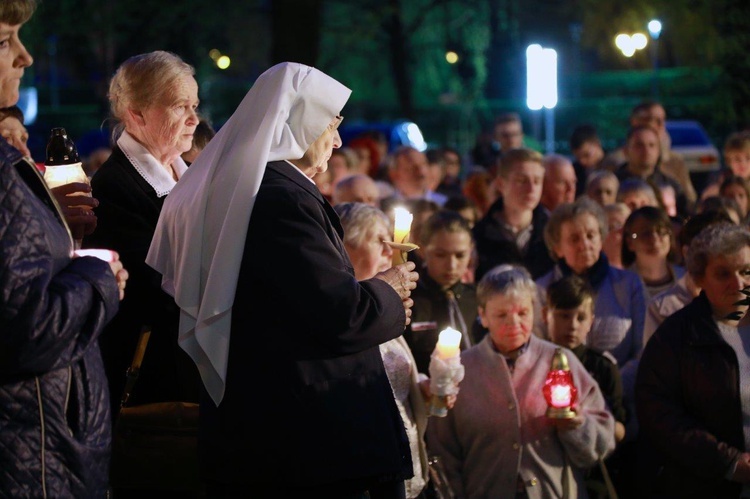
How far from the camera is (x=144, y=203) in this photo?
5.02 metres

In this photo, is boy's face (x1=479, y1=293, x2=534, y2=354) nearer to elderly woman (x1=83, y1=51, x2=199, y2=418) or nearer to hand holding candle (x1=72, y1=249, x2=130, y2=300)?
elderly woman (x1=83, y1=51, x2=199, y2=418)

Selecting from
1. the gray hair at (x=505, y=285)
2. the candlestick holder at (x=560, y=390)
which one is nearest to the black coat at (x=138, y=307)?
the candlestick holder at (x=560, y=390)

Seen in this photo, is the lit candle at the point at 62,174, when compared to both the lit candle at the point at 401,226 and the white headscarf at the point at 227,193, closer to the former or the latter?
the white headscarf at the point at 227,193

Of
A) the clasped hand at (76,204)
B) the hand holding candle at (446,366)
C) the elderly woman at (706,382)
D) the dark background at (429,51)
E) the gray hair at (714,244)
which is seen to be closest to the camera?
the clasped hand at (76,204)

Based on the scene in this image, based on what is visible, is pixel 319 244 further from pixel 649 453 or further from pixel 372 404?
pixel 649 453

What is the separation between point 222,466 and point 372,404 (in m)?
0.52

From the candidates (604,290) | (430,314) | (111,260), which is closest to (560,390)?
(430,314)

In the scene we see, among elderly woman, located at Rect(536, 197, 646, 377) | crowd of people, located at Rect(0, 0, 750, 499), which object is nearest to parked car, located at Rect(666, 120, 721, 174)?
elderly woman, located at Rect(536, 197, 646, 377)

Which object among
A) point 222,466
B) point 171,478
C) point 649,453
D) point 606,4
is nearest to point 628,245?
point 649,453

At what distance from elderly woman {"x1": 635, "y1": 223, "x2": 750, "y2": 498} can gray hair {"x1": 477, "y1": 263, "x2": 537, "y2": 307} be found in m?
0.67

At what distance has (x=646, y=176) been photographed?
11.2m

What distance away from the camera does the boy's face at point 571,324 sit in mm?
6934

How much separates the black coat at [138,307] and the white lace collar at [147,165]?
0.10ft

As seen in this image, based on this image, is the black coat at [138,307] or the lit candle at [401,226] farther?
the black coat at [138,307]
